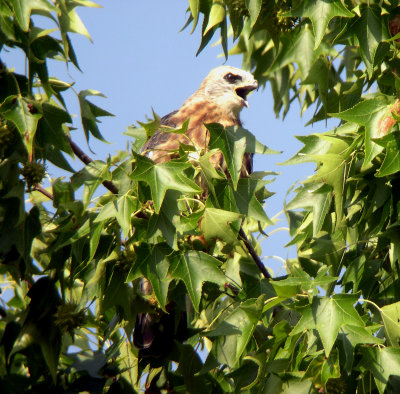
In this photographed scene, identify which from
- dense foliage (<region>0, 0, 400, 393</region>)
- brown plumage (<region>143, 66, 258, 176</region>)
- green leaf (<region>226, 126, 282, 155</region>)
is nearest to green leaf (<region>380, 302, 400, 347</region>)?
dense foliage (<region>0, 0, 400, 393</region>)

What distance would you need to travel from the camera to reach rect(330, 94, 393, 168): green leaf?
2375 millimetres

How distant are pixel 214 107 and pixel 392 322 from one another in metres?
2.71

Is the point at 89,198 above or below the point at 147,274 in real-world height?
above

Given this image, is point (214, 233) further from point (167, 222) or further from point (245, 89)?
point (245, 89)

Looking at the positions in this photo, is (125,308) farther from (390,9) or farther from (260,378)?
(390,9)

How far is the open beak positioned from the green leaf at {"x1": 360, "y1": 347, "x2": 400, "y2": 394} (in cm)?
288

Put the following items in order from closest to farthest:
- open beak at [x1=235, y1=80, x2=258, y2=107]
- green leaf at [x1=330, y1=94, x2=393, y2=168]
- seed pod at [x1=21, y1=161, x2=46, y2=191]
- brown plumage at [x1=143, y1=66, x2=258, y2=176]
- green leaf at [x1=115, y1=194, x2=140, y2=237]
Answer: green leaf at [x1=330, y1=94, x2=393, y2=168] → green leaf at [x1=115, y1=194, x2=140, y2=237] → seed pod at [x1=21, y1=161, x2=46, y2=191] → brown plumage at [x1=143, y1=66, x2=258, y2=176] → open beak at [x1=235, y1=80, x2=258, y2=107]

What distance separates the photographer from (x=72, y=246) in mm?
2770

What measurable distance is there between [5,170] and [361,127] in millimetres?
1384

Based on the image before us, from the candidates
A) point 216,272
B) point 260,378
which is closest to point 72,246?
point 216,272

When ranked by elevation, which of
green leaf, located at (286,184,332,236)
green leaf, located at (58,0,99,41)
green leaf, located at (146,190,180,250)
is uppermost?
green leaf, located at (58,0,99,41)

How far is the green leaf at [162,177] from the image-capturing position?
8.12ft

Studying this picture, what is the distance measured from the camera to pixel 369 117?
241cm

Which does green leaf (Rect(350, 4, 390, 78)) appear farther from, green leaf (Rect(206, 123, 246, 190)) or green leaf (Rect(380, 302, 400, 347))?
green leaf (Rect(380, 302, 400, 347))
